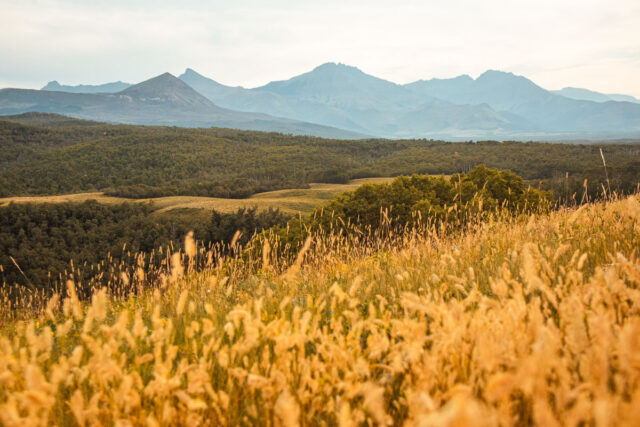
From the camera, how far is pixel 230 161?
150 metres

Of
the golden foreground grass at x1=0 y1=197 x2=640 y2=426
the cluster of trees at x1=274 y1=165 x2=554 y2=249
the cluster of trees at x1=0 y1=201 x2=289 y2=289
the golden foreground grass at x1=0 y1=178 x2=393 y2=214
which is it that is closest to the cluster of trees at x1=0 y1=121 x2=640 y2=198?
the golden foreground grass at x1=0 y1=178 x2=393 y2=214

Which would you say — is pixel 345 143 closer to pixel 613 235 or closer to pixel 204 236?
pixel 204 236

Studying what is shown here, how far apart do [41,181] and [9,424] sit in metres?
146

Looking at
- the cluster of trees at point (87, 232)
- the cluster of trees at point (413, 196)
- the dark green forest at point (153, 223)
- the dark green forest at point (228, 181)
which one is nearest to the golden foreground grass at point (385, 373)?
the dark green forest at point (228, 181)

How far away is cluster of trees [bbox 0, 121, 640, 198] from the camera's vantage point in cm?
9650

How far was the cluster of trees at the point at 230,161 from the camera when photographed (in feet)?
317

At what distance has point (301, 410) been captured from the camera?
2.13 metres

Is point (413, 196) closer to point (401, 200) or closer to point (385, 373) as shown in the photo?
point (401, 200)

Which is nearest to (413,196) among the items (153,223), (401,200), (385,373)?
(401,200)

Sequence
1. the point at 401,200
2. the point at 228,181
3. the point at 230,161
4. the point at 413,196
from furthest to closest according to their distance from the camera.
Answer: the point at 230,161 → the point at 228,181 → the point at 401,200 → the point at 413,196

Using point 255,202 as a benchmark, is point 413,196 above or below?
above

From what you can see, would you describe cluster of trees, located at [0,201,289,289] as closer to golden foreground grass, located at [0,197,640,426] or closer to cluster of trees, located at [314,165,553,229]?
cluster of trees, located at [314,165,553,229]

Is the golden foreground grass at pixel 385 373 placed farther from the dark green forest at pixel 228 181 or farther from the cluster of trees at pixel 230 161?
the cluster of trees at pixel 230 161

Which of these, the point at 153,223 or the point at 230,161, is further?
the point at 230,161
